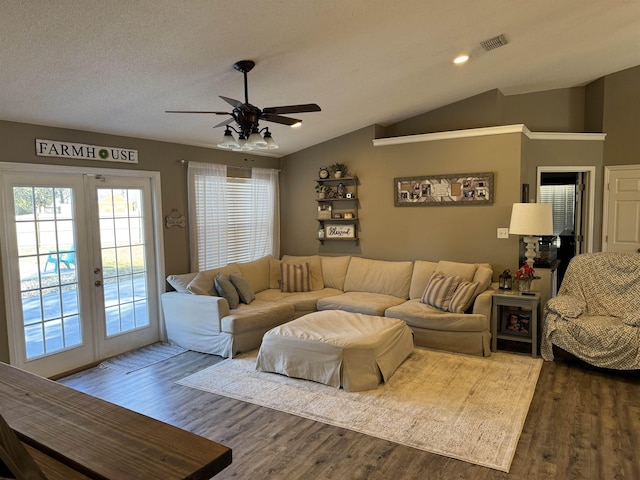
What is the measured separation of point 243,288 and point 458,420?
2.99 meters

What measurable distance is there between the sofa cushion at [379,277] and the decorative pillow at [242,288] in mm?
1406

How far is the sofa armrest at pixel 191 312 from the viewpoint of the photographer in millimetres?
4703

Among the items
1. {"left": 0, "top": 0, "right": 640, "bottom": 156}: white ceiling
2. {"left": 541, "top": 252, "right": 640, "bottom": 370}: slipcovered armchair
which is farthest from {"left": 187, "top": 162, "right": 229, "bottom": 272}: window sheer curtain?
{"left": 541, "top": 252, "right": 640, "bottom": 370}: slipcovered armchair

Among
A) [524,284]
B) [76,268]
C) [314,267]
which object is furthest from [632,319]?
[76,268]

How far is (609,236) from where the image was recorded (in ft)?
19.9

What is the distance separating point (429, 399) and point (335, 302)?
2025 millimetres

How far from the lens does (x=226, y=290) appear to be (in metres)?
5.11

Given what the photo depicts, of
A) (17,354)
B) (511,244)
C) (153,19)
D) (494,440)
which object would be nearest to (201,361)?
(17,354)

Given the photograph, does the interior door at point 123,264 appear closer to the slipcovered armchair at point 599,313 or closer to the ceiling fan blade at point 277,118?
the ceiling fan blade at point 277,118

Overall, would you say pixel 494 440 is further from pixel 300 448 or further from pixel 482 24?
pixel 482 24

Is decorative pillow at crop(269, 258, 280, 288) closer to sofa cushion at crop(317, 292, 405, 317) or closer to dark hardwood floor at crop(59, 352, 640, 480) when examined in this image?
sofa cushion at crop(317, 292, 405, 317)

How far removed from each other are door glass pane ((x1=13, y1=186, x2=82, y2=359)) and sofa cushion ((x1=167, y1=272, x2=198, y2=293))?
1018 mm

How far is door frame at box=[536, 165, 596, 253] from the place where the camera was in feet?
19.7

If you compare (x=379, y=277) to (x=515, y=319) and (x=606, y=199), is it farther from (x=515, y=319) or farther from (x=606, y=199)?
(x=606, y=199)
